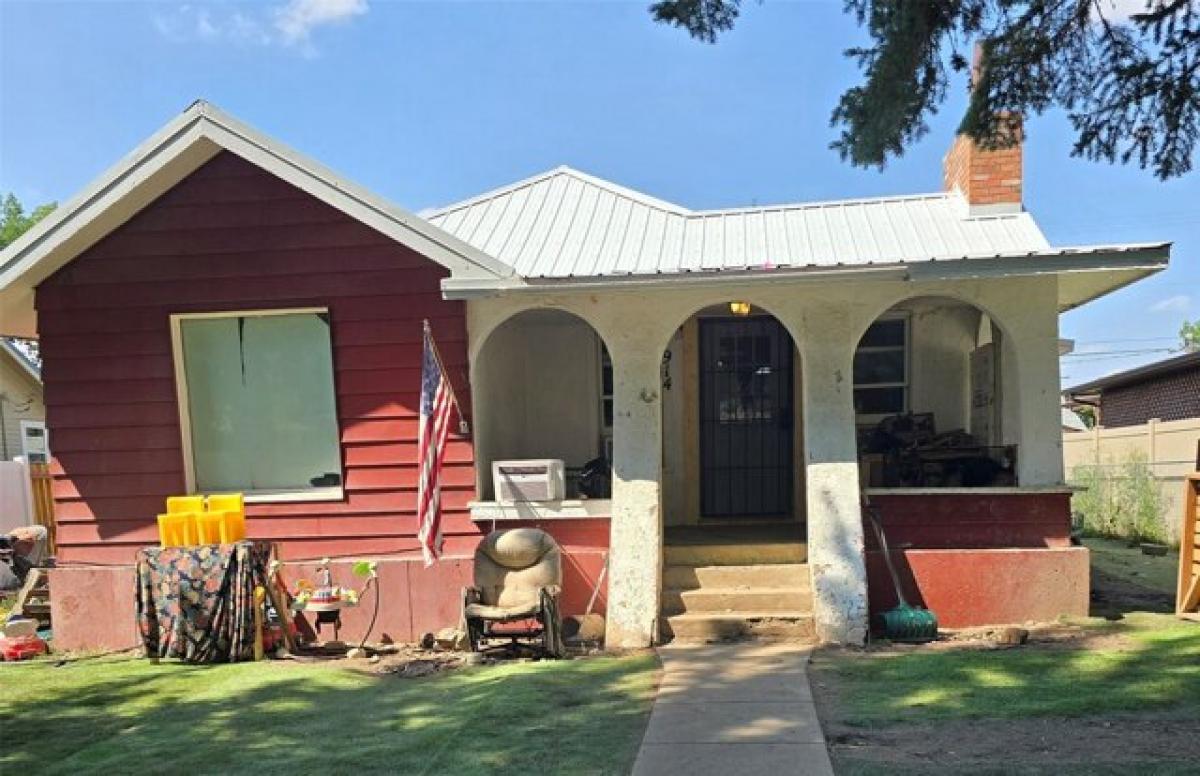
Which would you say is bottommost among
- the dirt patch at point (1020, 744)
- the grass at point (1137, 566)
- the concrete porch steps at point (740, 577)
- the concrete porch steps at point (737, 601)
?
the grass at point (1137, 566)

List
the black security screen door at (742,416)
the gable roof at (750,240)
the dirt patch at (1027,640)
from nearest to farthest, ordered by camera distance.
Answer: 1. the dirt patch at (1027,640)
2. the gable roof at (750,240)
3. the black security screen door at (742,416)

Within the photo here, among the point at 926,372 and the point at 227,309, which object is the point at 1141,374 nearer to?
the point at 926,372

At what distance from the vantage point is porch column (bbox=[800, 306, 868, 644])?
21.7ft

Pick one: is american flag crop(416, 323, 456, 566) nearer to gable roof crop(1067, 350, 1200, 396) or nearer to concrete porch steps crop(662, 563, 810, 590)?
concrete porch steps crop(662, 563, 810, 590)

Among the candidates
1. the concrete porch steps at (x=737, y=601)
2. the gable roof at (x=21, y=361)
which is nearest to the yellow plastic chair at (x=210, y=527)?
the concrete porch steps at (x=737, y=601)

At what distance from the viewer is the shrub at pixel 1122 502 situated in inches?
479

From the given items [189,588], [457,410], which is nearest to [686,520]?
[457,410]

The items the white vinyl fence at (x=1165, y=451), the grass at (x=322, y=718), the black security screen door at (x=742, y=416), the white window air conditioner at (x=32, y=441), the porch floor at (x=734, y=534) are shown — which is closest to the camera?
the grass at (x=322, y=718)

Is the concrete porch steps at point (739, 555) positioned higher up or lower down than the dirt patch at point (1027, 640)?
higher up

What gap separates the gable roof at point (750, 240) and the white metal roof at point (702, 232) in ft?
0.04

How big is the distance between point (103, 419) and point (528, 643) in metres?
4.72

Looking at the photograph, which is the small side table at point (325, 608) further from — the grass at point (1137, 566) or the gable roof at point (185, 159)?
the grass at point (1137, 566)

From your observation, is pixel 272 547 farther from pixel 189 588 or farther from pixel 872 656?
pixel 872 656

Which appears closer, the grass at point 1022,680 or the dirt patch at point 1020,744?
the dirt patch at point 1020,744
